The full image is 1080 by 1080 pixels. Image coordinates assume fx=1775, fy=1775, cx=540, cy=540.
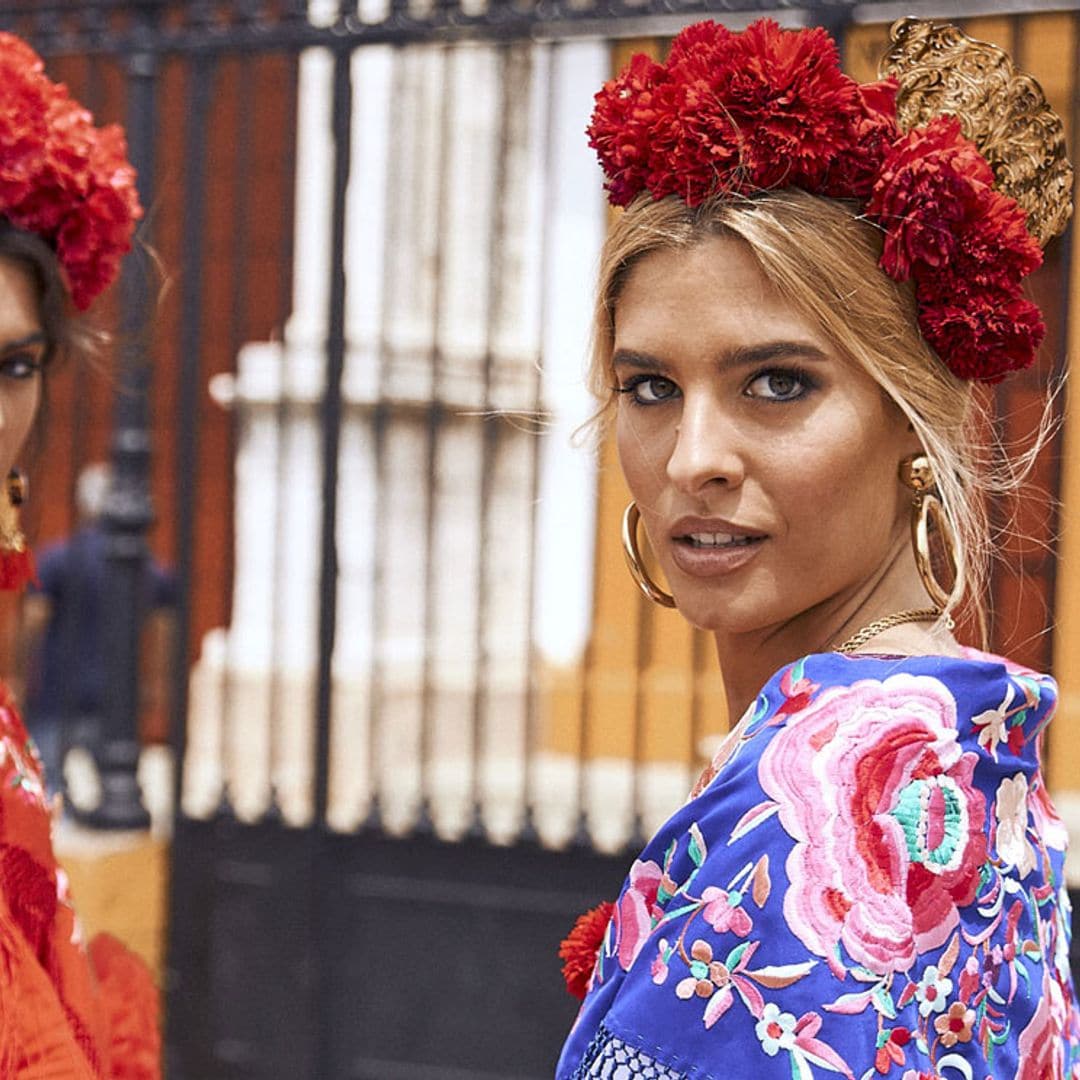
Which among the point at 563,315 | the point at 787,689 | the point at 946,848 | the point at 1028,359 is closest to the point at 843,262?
the point at 1028,359

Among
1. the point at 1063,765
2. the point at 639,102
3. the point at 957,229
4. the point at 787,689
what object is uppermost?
the point at 639,102

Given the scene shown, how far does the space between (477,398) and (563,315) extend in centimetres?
44

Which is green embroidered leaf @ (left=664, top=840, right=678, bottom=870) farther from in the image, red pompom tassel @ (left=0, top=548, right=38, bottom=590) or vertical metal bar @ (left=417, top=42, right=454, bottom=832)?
vertical metal bar @ (left=417, top=42, right=454, bottom=832)

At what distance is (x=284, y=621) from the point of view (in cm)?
540

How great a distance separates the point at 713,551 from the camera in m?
1.53

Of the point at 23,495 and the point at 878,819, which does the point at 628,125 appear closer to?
the point at 878,819

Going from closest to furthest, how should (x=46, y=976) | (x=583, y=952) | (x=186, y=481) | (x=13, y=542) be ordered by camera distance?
(x=583, y=952)
(x=46, y=976)
(x=13, y=542)
(x=186, y=481)

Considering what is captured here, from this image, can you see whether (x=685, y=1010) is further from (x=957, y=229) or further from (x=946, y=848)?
(x=957, y=229)

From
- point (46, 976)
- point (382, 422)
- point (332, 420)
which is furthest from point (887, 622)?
point (382, 422)

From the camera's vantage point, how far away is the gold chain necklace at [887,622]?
1491 millimetres

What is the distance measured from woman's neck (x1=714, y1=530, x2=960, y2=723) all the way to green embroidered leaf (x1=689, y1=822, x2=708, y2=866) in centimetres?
27

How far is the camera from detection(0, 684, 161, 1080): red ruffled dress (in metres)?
1.88

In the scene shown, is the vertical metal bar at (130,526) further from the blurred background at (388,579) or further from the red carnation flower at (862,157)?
the red carnation flower at (862,157)

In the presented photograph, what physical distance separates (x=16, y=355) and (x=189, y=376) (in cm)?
280
